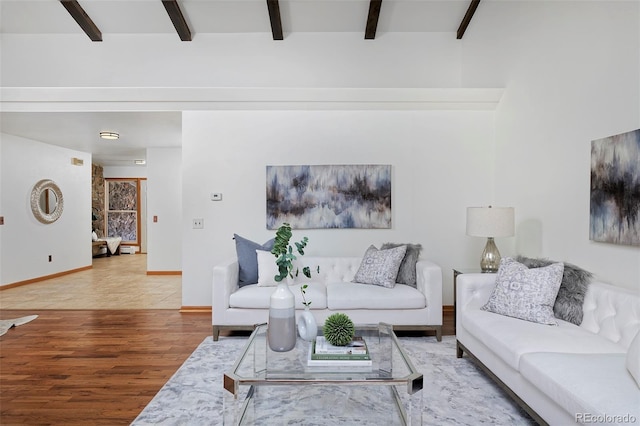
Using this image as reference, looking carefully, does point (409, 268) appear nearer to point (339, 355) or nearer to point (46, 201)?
point (339, 355)

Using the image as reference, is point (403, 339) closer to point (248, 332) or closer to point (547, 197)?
point (248, 332)

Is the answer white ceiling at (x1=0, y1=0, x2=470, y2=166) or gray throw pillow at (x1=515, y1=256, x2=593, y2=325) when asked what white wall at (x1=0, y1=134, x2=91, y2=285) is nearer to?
white ceiling at (x1=0, y1=0, x2=470, y2=166)

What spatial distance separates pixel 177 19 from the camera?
13.5 ft

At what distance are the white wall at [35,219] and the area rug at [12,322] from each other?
213cm

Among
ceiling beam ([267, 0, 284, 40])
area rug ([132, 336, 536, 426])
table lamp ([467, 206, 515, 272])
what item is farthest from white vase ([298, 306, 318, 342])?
ceiling beam ([267, 0, 284, 40])

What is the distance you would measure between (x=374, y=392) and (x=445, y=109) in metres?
3.28

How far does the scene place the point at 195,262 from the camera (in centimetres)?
427

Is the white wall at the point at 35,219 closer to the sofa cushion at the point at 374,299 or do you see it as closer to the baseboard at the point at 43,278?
the baseboard at the point at 43,278

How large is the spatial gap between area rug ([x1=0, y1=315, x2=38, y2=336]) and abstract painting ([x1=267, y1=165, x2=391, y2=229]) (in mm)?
2826

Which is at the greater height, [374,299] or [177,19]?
[177,19]

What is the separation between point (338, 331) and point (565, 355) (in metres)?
1.17

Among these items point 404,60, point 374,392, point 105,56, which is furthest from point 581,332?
point 105,56

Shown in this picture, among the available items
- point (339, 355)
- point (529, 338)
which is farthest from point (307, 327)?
point (529, 338)

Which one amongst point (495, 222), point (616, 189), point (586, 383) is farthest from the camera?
point (495, 222)
